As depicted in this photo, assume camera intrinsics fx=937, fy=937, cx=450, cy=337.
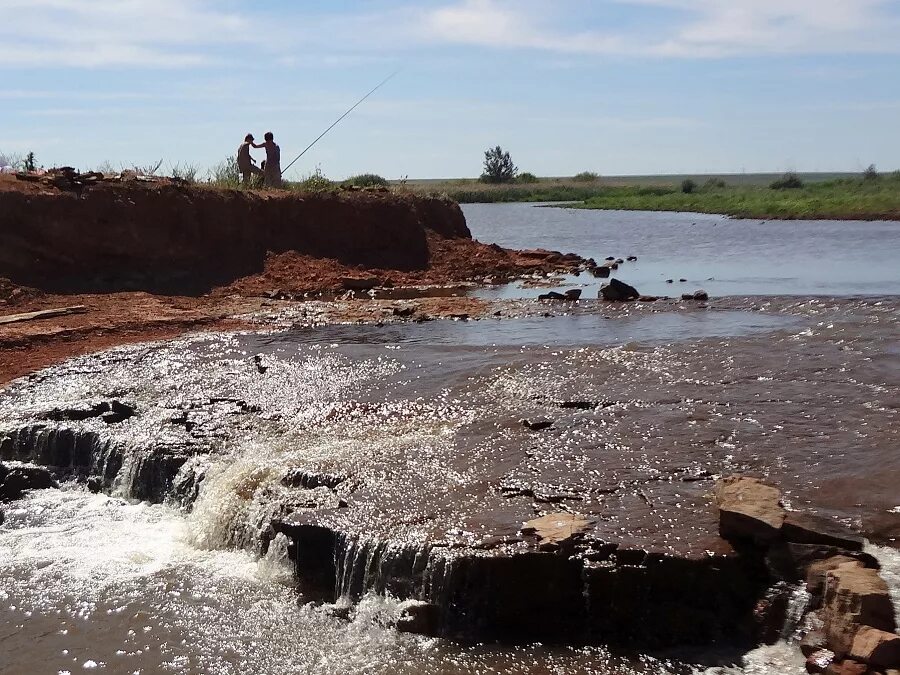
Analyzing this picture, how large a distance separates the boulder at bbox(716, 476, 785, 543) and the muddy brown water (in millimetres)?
147

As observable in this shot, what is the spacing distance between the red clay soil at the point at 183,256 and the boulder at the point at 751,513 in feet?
29.3

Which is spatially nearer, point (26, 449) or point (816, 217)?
point (26, 449)

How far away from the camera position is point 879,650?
16.6 feet

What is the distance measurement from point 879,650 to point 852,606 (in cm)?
39

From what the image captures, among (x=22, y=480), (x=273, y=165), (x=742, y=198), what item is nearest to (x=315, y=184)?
(x=273, y=165)

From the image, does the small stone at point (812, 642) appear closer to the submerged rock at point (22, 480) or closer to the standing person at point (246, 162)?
the submerged rock at point (22, 480)

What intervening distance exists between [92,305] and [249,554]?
28.5ft

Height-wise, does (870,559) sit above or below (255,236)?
below

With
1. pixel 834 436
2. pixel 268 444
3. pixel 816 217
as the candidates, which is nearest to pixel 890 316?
pixel 834 436

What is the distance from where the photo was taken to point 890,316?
1411cm

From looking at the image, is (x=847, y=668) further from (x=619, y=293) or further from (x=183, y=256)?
(x=183, y=256)

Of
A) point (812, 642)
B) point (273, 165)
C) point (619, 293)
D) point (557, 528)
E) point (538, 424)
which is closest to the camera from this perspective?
point (812, 642)

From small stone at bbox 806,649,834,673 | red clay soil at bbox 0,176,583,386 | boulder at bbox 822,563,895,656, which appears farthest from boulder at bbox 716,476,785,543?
red clay soil at bbox 0,176,583,386

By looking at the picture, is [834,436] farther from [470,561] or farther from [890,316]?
[890,316]
